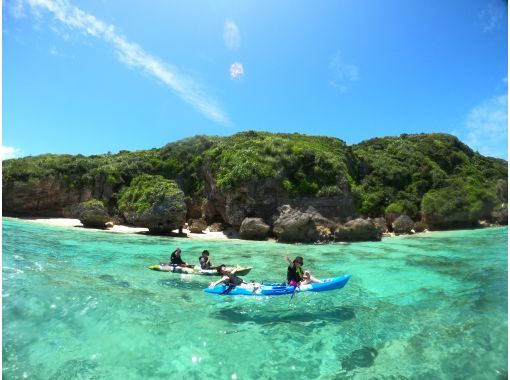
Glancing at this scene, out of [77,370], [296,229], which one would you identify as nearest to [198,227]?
[296,229]

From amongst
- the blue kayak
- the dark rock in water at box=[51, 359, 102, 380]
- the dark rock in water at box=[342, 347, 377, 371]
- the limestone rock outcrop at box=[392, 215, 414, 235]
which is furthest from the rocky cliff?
the dark rock in water at box=[51, 359, 102, 380]

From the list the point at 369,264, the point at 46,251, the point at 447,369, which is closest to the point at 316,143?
the point at 369,264

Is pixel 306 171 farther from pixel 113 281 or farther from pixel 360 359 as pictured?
pixel 360 359

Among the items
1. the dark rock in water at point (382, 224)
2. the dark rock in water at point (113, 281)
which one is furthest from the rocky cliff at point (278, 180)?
the dark rock in water at point (113, 281)

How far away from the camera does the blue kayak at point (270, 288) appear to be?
1166 cm

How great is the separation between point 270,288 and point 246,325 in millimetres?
2418

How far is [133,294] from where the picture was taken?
1158 cm

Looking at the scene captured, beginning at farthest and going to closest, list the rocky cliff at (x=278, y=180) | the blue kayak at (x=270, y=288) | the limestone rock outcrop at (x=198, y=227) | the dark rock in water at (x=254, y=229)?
the rocky cliff at (x=278, y=180) < the limestone rock outcrop at (x=198, y=227) < the dark rock in water at (x=254, y=229) < the blue kayak at (x=270, y=288)

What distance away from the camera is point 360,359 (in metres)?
7.77

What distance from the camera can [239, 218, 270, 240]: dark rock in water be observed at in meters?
27.9

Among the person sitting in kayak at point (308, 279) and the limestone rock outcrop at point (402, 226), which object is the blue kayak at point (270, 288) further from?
the limestone rock outcrop at point (402, 226)

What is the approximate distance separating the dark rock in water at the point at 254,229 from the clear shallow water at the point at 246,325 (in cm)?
1130

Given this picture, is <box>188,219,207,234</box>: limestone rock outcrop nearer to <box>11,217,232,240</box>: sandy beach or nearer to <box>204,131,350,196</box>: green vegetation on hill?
<box>11,217,232,240</box>: sandy beach

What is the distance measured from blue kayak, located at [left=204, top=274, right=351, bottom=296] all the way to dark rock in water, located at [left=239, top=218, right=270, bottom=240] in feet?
51.9
